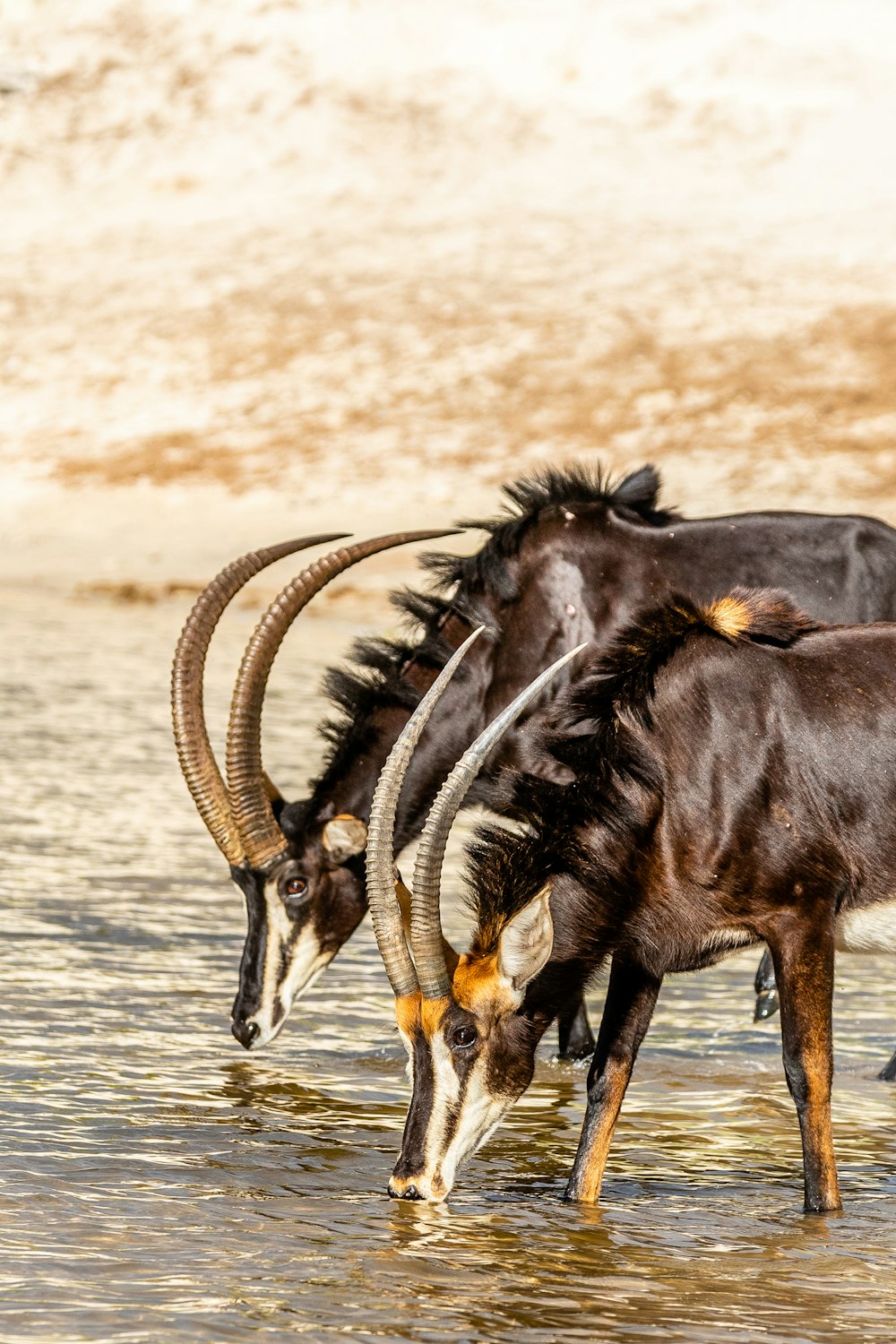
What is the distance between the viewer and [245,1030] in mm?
8344

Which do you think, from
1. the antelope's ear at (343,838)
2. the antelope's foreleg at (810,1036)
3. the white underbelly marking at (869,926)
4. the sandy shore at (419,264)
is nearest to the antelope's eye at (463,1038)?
the antelope's foreleg at (810,1036)

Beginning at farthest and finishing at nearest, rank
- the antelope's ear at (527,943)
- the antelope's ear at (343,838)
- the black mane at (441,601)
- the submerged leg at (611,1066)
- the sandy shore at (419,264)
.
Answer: the sandy shore at (419,264)
the black mane at (441,601)
the antelope's ear at (343,838)
the submerged leg at (611,1066)
the antelope's ear at (527,943)

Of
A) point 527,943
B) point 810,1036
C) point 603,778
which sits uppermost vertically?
point 603,778

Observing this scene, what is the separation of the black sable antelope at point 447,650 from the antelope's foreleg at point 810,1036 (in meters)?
2.18

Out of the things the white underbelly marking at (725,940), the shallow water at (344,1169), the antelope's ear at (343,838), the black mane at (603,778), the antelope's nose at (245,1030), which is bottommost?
the shallow water at (344,1169)

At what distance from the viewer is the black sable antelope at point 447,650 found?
28.2ft

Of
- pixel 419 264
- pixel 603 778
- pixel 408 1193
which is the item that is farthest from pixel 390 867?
pixel 419 264

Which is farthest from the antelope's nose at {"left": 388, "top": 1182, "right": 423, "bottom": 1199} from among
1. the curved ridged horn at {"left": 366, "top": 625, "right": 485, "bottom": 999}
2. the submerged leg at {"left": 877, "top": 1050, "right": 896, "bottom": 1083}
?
the submerged leg at {"left": 877, "top": 1050, "right": 896, "bottom": 1083}

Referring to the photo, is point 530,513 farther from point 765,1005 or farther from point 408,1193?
point 408,1193

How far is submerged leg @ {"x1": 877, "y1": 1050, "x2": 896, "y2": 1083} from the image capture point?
8.44 m

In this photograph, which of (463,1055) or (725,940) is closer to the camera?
(463,1055)

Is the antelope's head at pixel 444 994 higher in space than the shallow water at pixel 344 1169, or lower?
higher

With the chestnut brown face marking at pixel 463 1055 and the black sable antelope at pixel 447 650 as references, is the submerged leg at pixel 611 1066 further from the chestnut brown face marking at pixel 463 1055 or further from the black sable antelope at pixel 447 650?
the black sable antelope at pixel 447 650

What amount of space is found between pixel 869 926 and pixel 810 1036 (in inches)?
16.4
